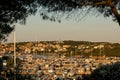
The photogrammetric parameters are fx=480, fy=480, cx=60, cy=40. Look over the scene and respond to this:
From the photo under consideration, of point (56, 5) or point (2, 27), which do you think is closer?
point (56, 5)

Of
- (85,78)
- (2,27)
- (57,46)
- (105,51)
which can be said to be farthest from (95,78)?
(105,51)

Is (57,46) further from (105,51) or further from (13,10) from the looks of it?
(13,10)

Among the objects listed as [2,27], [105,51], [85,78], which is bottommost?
[105,51]

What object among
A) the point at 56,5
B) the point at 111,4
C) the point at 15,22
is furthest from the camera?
the point at 15,22

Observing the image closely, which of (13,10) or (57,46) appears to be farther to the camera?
(57,46)

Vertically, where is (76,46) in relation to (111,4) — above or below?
below

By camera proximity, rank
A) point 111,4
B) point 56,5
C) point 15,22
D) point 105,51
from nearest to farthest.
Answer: point 111,4 < point 56,5 < point 15,22 < point 105,51

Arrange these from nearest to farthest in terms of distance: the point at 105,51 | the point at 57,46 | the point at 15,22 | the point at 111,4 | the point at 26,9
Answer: the point at 111,4 < the point at 26,9 < the point at 15,22 < the point at 57,46 < the point at 105,51

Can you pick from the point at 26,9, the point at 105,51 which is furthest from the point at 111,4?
the point at 105,51

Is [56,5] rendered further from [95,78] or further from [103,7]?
[95,78]
